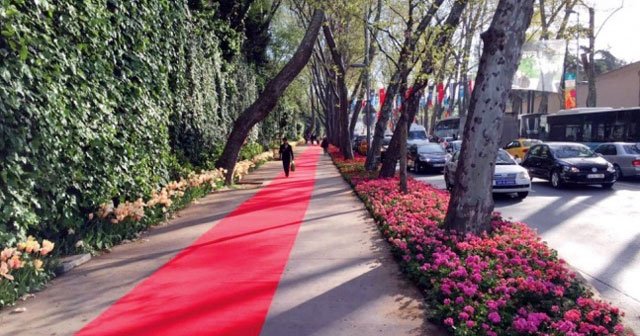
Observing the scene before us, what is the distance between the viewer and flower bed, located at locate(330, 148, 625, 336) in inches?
175

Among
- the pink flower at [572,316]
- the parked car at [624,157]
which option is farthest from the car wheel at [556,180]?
the pink flower at [572,316]

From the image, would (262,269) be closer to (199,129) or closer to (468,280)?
(468,280)

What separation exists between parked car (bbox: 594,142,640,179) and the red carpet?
1403 centimetres

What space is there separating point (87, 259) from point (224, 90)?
12.6m

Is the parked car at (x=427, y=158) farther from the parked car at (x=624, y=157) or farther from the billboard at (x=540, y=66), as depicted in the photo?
the parked car at (x=624, y=157)

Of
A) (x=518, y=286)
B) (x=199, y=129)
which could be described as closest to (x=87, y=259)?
(x=518, y=286)

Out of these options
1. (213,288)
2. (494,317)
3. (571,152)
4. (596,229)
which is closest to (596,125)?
(571,152)

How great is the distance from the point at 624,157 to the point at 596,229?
10.6 m

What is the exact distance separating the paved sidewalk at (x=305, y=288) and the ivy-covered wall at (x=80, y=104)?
0.81 metres

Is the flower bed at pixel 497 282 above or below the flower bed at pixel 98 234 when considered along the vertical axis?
below

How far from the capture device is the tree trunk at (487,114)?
7.13 metres

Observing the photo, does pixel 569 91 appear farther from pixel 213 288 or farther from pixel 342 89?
pixel 213 288

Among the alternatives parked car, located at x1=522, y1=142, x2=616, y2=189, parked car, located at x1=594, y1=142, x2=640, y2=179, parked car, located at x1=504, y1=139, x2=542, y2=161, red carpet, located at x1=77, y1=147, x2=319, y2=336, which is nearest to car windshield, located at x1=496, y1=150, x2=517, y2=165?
parked car, located at x1=522, y1=142, x2=616, y2=189

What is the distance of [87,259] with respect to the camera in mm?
7258
